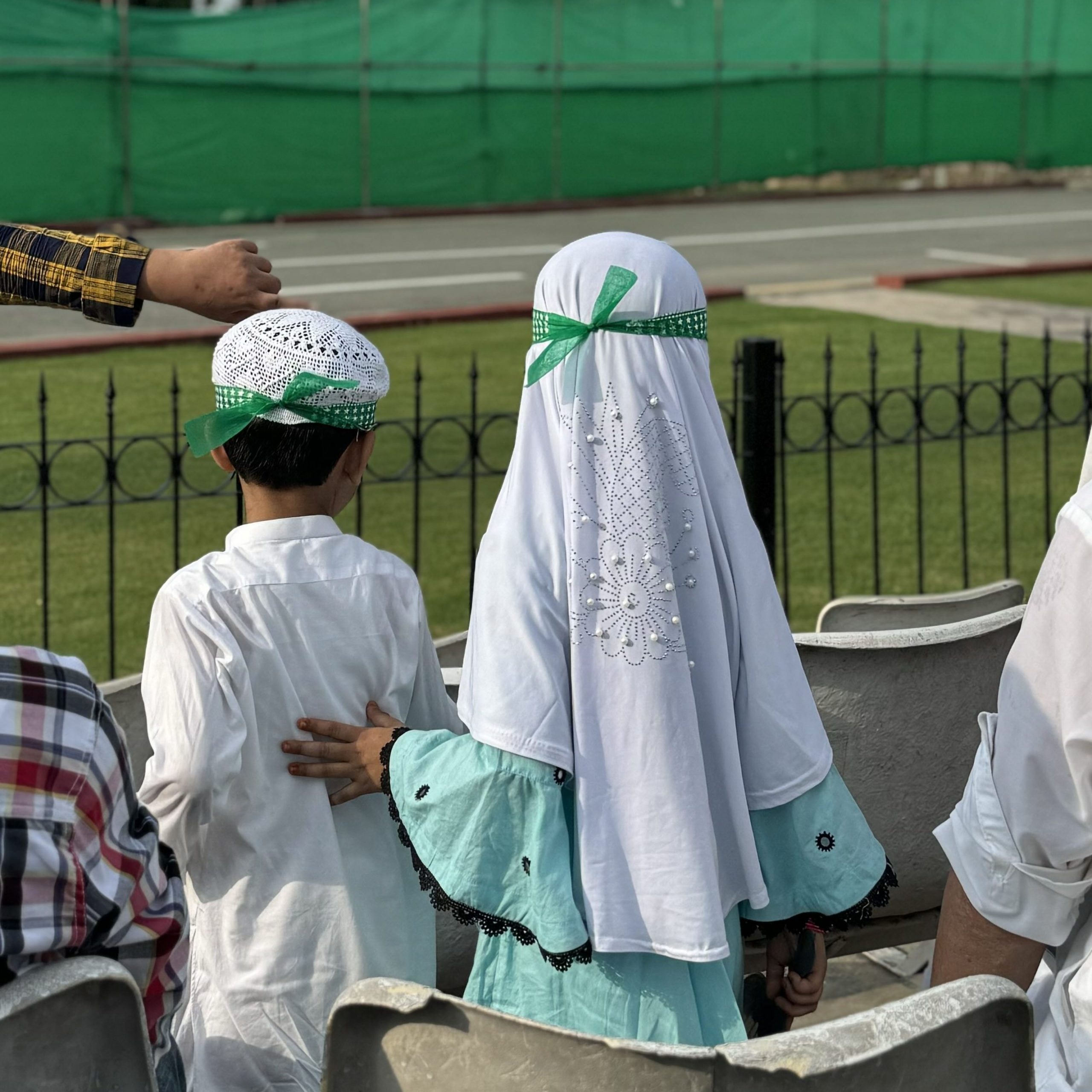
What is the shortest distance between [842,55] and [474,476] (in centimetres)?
2174

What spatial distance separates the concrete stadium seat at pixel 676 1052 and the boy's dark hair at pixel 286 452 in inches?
34.2

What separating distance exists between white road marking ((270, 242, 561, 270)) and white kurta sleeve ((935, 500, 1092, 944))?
14743 mm

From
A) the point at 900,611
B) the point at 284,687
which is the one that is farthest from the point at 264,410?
the point at 900,611

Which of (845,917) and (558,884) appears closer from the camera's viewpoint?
(558,884)

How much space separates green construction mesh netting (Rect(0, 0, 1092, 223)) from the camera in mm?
19297

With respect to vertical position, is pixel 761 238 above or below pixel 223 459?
above

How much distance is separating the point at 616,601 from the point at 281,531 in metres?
0.58

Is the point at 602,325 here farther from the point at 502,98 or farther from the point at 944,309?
the point at 502,98

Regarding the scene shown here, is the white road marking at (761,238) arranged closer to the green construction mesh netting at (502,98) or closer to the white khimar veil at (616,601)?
the green construction mesh netting at (502,98)

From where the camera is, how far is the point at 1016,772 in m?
1.86

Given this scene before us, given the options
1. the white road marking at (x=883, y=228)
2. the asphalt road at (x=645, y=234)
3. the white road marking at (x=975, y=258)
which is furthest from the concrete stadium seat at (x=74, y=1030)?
the white road marking at (x=883, y=228)

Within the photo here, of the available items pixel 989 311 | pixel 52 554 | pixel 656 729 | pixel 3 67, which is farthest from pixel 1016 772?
pixel 3 67

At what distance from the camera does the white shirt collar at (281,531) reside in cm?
233

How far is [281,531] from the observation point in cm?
233
